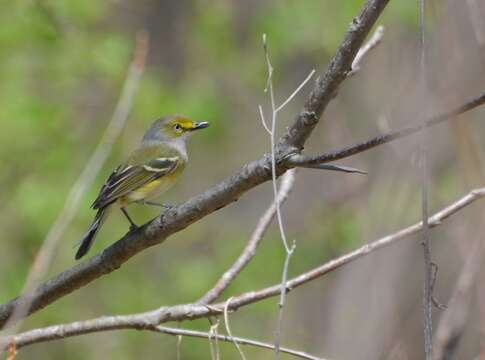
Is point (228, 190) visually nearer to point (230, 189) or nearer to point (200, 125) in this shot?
point (230, 189)

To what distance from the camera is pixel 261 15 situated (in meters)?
10.2

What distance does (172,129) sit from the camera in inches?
248

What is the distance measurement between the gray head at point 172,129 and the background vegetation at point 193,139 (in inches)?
51.6

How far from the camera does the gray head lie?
625 cm

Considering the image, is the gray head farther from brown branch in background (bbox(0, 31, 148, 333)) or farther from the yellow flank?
brown branch in background (bbox(0, 31, 148, 333))

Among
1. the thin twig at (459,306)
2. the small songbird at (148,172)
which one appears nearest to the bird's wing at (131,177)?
the small songbird at (148,172)

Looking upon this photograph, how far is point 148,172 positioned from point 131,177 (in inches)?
5.6

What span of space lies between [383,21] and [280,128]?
71.9 inches

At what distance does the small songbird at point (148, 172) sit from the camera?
5160 millimetres

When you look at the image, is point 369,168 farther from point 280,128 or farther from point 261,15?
point 261,15

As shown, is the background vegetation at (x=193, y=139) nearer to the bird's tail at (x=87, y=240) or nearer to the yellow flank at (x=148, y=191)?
the yellow flank at (x=148, y=191)

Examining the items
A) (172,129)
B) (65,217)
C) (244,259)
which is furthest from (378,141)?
(172,129)

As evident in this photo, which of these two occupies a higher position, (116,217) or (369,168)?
(116,217)

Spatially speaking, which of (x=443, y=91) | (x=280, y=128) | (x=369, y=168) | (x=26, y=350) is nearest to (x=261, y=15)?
(x=280, y=128)
